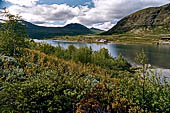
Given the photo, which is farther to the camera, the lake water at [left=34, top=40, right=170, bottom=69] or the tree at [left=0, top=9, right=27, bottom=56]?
the lake water at [left=34, top=40, right=170, bottom=69]

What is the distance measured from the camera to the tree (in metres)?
11.1

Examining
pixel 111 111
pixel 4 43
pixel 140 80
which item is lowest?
pixel 111 111

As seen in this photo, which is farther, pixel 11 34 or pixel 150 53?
pixel 150 53

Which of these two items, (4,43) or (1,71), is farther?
(4,43)

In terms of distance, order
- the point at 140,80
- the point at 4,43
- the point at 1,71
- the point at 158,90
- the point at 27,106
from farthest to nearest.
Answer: the point at 4,43, the point at 1,71, the point at 140,80, the point at 158,90, the point at 27,106

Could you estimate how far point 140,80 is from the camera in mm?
5258

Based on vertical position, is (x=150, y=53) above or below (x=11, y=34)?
below

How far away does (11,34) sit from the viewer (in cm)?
1130

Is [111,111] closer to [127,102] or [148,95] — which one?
[127,102]

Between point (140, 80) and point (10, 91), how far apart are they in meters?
4.12

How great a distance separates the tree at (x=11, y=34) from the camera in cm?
1108

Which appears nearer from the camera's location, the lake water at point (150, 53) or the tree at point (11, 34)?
the tree at point (11, 34)

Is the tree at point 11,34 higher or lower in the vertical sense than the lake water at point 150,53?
higher

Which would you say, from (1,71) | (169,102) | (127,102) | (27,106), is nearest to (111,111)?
(127,102)
